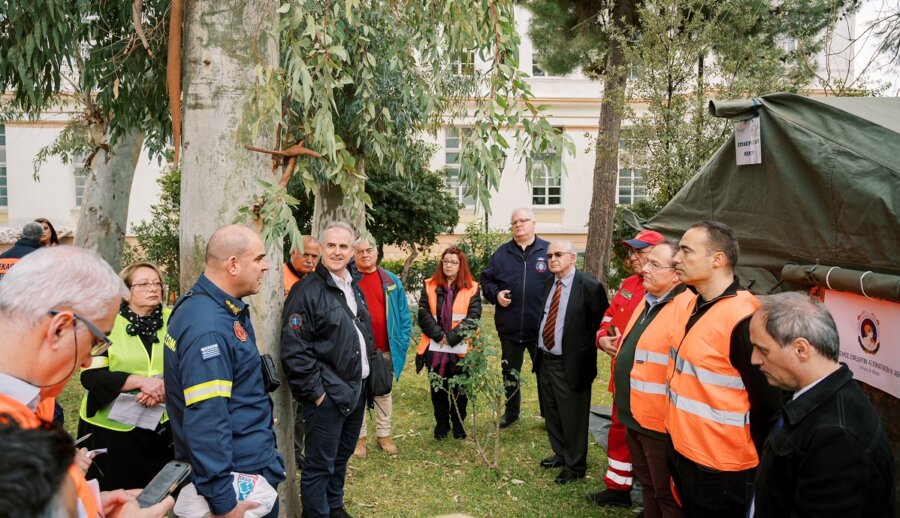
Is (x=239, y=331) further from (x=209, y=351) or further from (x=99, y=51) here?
(x=99, y=51)

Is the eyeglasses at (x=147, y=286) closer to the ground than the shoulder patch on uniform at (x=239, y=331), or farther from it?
farther from it

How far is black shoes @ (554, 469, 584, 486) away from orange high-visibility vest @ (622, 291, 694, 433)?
1754mm

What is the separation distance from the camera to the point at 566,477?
223 inches

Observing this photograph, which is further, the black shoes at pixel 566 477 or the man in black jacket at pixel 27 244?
the man in black jacket at pixel 27 244

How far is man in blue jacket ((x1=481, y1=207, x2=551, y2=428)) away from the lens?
22.0ft

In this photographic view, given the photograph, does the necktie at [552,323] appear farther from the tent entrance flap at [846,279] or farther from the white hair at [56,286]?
the white hair at [56,286]

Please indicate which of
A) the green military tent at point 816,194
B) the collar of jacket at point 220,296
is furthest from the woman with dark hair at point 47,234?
the green military tent at point 816,194

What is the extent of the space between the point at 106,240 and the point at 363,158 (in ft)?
14.7

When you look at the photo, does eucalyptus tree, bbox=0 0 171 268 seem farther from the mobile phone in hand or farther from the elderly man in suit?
the elderly man in suit

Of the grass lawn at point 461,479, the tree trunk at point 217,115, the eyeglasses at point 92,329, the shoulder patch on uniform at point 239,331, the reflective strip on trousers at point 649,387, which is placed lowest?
the grass lawn at point 461,479

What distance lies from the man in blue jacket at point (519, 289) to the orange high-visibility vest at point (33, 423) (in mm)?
5108

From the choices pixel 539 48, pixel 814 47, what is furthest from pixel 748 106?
pixel 539 48

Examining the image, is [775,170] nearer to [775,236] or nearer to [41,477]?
[775,236]

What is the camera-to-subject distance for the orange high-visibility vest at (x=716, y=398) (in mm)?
3270
